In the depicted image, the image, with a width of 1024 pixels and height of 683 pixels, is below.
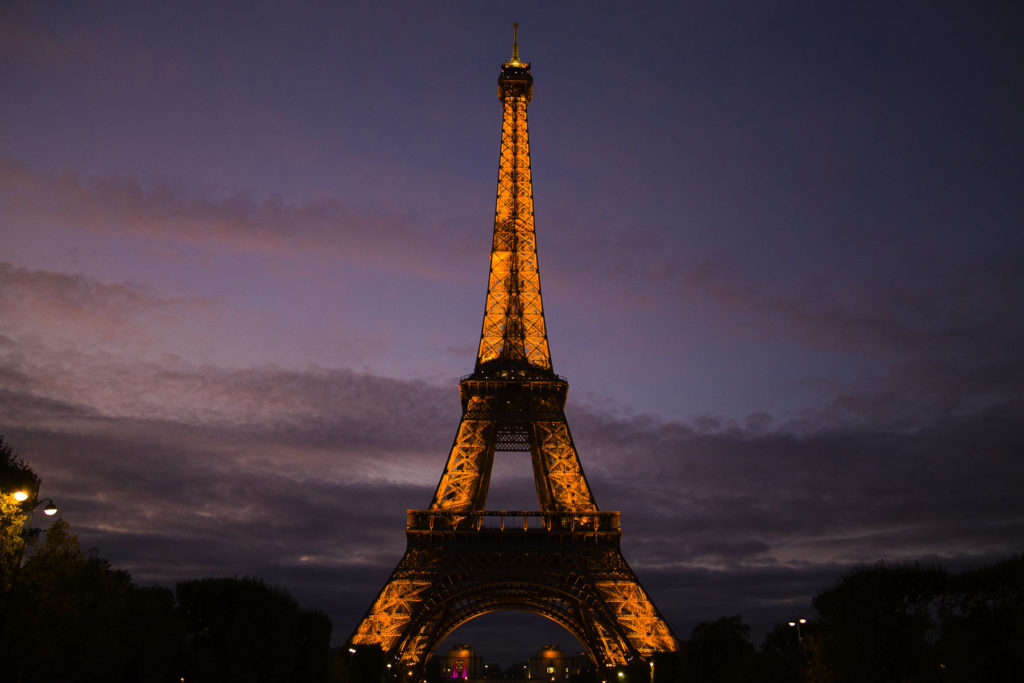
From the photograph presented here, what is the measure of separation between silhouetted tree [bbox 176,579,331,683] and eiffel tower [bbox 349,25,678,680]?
3601mm

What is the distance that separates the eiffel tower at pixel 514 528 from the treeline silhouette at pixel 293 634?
15.6ft

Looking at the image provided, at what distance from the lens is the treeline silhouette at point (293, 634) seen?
2750cm

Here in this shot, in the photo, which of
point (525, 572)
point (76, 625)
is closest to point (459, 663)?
point (525, 572)

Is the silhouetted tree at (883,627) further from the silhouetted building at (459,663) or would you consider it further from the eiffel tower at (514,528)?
the silhouetted building at (459,663)

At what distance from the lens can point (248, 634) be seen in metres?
42.5

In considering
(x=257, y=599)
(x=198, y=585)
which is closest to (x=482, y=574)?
(x=257, y=599)

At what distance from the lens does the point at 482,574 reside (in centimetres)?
5550

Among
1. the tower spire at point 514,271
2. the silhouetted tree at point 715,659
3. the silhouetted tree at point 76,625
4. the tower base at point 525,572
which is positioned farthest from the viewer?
the tower spire at point 514,271

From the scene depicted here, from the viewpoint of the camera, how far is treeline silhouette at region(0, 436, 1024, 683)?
27500mm

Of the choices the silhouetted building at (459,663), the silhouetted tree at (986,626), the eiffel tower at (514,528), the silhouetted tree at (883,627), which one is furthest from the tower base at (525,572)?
the silhouetted building at (459,663)

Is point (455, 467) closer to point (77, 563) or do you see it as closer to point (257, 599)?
point (257, 599)

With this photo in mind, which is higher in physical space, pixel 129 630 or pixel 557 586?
pixel 557 586

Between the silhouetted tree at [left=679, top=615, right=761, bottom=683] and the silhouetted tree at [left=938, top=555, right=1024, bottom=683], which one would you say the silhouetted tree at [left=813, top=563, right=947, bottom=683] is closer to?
the silhouetted tree at [left=938, top=555, right=1024, bottom=683]

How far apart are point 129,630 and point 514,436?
32.0 m
